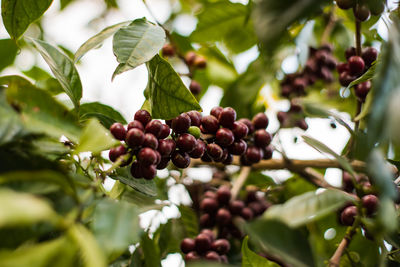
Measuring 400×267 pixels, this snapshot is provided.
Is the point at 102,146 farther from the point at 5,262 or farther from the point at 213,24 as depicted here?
the point at 213,24

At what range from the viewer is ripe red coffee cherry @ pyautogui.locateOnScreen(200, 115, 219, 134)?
81 centimetres

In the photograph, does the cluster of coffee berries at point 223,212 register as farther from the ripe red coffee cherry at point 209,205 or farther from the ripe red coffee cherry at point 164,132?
the ripe red coffee cherry at point 164,132

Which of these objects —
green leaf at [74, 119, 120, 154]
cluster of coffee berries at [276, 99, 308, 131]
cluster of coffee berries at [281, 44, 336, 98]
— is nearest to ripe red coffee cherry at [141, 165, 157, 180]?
green leaf at [74, 119, 120, 154]

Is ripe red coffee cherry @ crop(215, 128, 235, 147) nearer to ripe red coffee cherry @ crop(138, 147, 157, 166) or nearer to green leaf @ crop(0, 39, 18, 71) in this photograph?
ripe red coffee cherry @ crop(138, 147, 157, 166)

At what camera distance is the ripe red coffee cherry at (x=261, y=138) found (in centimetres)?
95

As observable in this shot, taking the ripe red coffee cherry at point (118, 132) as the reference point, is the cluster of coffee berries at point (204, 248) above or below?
below

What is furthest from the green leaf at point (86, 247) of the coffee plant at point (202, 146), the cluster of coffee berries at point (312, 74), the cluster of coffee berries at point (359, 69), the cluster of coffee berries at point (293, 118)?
the cluster of coffee berries at point (312, 74)

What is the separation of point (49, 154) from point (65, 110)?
0.07 m

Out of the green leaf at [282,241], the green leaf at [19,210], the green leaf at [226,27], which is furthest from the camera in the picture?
the green leaf at [226,27]

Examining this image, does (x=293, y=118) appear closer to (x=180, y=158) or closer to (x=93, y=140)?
(x=180, y=158)

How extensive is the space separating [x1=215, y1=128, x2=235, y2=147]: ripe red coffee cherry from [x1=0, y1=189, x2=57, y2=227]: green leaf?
456 mm

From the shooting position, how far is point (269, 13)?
0.45 metres

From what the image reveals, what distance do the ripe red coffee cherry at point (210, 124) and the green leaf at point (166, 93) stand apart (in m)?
0.11

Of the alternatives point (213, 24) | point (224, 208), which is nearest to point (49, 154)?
point (224, 208)
